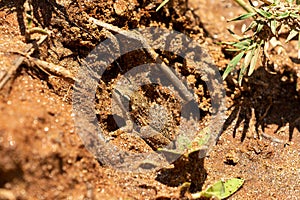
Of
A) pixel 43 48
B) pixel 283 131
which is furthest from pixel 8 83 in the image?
pixel 283 131

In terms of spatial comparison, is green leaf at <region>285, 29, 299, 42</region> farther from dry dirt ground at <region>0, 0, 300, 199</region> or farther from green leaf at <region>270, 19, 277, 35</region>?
dry dirt ground at <region>0, 0, 300, 199</region>

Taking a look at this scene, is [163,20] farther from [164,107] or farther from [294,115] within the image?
[294,115]

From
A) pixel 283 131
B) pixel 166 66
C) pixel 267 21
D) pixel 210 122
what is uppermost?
pixel 267 21

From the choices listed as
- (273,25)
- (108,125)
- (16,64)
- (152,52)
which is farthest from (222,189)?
(16,64)

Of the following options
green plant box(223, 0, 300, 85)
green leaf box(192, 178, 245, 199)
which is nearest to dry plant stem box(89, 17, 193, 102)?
green plant box(223, 0, 300, 85)

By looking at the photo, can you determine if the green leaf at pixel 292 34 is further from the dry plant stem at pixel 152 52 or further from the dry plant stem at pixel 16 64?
the dry plant stem at pixel 16 64

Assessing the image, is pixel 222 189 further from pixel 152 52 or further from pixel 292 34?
pixel 292 34
